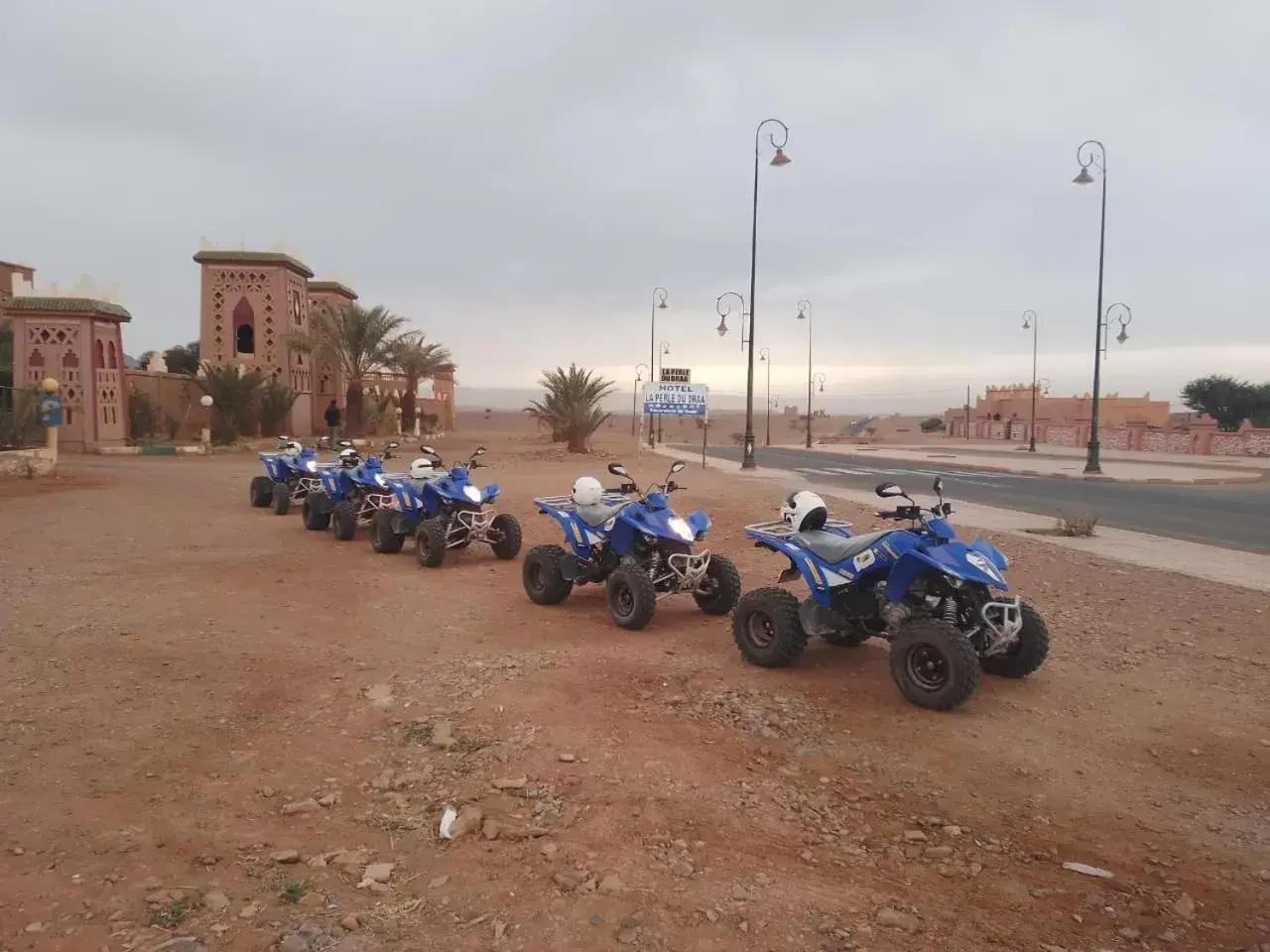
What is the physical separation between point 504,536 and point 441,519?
839mm

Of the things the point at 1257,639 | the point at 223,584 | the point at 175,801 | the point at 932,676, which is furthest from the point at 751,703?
the point at 223,584

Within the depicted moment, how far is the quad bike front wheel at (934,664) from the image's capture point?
4953 millimetres

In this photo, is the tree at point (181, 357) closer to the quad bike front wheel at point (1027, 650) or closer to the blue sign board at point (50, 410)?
the blue sign board at point (50, 410)

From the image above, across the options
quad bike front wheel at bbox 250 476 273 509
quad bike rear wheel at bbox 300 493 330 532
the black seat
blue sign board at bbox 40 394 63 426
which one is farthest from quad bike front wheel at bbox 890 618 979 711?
blue sign board at bbox 40 394 63 426

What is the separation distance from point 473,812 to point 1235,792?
359cm

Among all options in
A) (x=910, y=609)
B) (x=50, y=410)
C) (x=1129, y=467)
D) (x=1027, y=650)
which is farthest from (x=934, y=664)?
(x=1129, y=467)

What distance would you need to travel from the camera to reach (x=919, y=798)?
4074mm

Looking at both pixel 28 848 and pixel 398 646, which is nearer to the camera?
pixel 28 848

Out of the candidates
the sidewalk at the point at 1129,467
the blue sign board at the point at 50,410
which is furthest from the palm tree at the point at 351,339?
the sidewalk at the point at 1129,467

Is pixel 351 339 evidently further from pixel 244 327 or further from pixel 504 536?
pixel 504 536

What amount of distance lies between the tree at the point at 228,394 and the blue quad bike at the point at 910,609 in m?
28.8

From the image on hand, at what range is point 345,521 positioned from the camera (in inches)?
482

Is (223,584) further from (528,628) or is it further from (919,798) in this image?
(919,798)

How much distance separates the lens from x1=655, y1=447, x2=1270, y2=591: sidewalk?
9812mm
